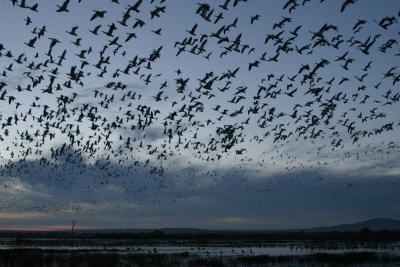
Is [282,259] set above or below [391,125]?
below

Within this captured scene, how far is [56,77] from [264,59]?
989cm

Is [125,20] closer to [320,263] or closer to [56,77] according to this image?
[56,77]

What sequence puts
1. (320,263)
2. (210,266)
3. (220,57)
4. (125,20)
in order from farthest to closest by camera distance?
(320,263), (210,266), (220,57), (125,20)

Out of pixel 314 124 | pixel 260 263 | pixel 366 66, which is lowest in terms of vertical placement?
pixel 260 263

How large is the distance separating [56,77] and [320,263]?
2707 cm

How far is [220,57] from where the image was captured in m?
20.9

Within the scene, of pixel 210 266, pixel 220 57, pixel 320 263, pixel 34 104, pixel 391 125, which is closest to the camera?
pixel 220 57

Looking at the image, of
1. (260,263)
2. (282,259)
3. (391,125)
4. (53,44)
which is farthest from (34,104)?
(282,259)

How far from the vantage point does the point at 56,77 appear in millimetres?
23312

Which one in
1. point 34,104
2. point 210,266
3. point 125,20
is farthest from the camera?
point 210,266

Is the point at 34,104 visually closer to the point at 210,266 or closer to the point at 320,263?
the point at 210,266

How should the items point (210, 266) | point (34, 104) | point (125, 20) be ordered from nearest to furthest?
point (125, 20)
point (34, 104)
point (210, 266)

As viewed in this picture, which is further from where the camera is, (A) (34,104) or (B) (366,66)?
(A) (34,104)

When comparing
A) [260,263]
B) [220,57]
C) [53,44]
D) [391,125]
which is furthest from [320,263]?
[53,44]
